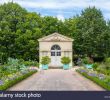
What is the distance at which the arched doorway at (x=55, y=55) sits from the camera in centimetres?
3812

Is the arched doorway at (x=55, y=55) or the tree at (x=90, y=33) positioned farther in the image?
the tree at (x=90, y=33)

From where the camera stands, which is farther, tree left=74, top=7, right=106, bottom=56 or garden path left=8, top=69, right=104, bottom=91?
tree left=74, top=7, right=106, bottom=56

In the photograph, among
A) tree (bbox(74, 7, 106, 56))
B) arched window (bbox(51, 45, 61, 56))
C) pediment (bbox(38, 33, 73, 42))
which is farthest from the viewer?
tree (bbox(74, 7, 106, 56))

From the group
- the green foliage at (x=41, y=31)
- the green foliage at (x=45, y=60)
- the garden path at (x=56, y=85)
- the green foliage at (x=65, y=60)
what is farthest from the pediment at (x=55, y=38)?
the garden path at (x=56, y=85)

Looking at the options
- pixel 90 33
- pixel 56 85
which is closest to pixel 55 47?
pixel 90 33

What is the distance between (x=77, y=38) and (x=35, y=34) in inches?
168

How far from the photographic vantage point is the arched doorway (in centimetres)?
3812

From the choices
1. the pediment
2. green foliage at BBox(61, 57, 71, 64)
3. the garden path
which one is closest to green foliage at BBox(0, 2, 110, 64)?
the pediment

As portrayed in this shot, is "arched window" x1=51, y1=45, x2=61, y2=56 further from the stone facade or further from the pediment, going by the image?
the pediment

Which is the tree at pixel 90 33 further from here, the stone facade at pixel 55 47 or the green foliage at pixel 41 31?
the stone facade at pixel 55 47

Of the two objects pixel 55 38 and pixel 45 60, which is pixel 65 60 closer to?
pixel 45 60

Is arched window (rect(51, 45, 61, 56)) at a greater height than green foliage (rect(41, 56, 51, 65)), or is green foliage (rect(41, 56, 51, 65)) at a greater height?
arched window (rect(51, 45, 61, 56))

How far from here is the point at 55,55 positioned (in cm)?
3841
